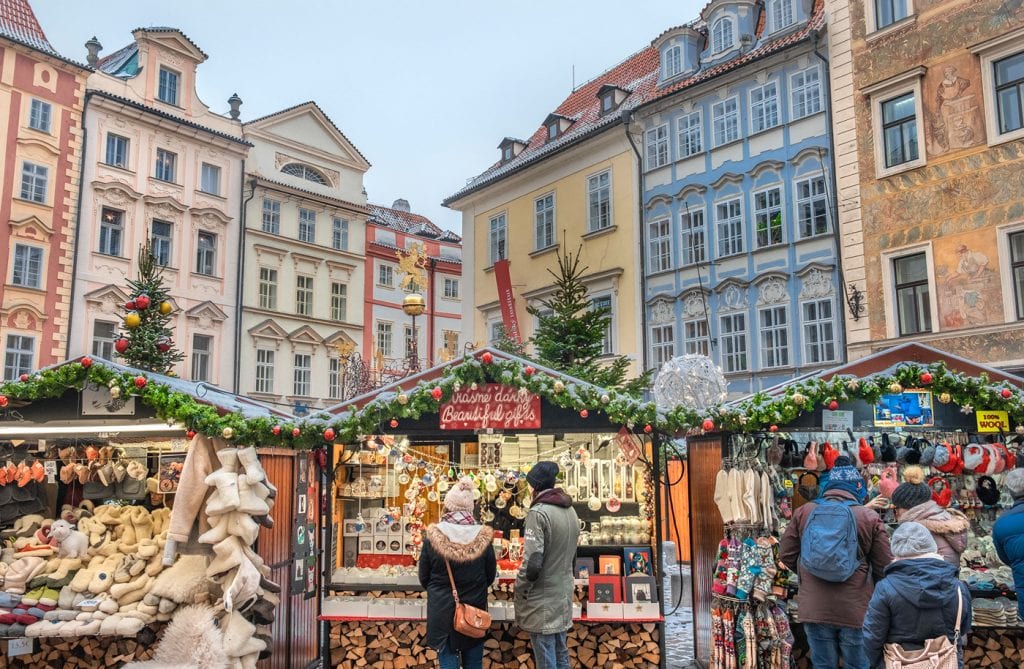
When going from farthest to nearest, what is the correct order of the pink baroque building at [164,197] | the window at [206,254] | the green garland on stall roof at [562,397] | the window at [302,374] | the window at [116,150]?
1. the window at [302,374]
2. the window at [206,254]
3. the window at [116,150]
4. the pink baroque building at [164,197]
5. the green garland on stall roof at [562,397]

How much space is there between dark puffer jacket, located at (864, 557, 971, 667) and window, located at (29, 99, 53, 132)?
82.3 ft

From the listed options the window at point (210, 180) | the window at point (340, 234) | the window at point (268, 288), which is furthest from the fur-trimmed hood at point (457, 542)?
the window at point (340, 234)

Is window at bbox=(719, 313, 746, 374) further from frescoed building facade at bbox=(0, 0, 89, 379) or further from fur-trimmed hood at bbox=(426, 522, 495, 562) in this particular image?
frescoed building facade at bbox=(0, 0, 89, 379)

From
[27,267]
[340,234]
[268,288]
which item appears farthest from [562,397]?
[340,234]

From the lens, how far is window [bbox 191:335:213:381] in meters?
27.1

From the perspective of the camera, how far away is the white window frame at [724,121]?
20.3 meters

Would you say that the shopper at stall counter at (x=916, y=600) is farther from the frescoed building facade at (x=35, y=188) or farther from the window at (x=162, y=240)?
the window at (x=162, y=240)

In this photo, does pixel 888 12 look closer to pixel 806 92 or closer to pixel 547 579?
pixel 806 92

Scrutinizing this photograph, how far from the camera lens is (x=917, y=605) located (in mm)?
4391

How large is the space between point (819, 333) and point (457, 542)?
45.3 feet

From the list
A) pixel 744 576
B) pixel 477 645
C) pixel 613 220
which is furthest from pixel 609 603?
pixel 613 220

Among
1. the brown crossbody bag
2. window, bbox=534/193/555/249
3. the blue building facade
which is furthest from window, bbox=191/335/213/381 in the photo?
the brown crossbody bag

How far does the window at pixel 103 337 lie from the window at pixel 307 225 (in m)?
7.92

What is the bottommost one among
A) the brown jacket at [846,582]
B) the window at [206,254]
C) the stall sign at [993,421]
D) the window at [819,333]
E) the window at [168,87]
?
the brown jacket at [846,582]
